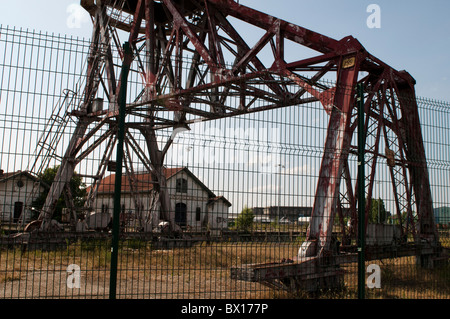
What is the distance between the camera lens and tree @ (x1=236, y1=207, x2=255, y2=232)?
22.7 ft

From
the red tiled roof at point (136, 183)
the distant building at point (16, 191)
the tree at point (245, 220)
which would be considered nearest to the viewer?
the distant building at point (16, 191)

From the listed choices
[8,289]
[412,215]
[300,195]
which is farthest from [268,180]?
[412,215]

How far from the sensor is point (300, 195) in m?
7.50

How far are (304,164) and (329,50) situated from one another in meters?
6.03

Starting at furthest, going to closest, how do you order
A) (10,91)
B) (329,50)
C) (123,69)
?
1. (329,50)
2. (123,69)
3. (10,91)

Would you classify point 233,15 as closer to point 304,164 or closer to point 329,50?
point 329,50

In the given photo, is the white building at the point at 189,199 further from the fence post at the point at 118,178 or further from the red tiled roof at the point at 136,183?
the fence post at the point at 118,178

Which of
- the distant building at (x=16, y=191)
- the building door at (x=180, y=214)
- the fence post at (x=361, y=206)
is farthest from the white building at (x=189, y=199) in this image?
the fence post at (x=361, y=206)

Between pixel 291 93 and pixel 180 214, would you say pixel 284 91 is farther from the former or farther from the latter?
pixel 180 214

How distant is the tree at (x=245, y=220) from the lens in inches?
273

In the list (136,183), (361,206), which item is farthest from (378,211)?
(136,183)

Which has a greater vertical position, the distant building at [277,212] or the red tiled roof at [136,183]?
the red tiled roof at [136,183]

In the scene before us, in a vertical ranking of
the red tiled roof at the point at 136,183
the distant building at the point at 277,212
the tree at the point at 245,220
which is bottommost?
the tree at the point at 245,220

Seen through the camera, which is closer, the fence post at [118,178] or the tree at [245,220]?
the fence post at [118,178]
